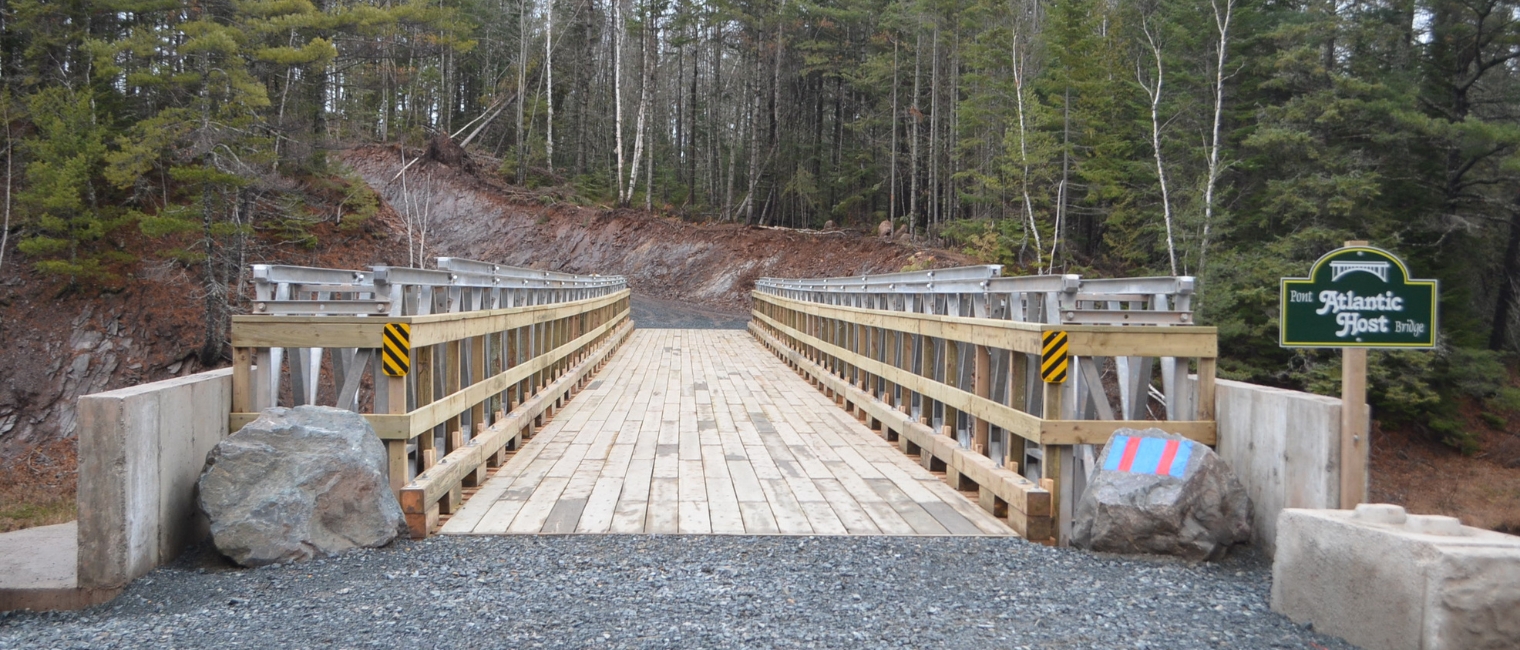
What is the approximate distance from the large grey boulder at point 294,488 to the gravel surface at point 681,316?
20139 millimetres

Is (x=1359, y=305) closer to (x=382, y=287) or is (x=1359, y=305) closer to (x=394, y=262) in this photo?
(x=382, y=287)

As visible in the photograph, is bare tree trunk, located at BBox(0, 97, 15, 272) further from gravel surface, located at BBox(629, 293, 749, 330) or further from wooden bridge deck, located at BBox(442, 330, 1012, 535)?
wooden bridge deck, located at BBox(442, 330, 1012, 535)

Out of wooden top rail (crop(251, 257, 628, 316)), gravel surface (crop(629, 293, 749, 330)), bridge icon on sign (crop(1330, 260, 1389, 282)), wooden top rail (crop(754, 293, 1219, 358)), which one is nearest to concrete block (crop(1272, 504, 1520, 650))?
bridge icon on sign (crop(1330, 260, 1389, 282))

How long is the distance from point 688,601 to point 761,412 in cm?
584

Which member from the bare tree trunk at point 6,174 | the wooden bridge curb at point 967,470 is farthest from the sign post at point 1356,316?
the bare tree trunk at point 6,174

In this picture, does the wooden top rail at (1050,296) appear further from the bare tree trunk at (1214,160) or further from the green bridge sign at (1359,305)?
the bare tree trunk at (1214,160)

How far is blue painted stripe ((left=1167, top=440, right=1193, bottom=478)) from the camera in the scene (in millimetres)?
4570

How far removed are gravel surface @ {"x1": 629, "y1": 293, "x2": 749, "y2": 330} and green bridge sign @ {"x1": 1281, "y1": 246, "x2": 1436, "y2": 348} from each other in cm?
2070

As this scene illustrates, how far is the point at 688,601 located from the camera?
4.00 meters

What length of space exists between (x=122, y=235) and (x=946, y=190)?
2564cm

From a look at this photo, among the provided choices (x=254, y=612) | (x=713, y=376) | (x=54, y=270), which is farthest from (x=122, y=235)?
(x=254, y=612)

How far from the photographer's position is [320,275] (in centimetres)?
535

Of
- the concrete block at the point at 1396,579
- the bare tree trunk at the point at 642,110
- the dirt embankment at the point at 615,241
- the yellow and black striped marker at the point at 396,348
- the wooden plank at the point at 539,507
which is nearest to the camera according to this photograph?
the concrete block at the point at 1396,579

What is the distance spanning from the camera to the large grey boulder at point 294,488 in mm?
4391
